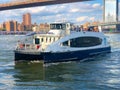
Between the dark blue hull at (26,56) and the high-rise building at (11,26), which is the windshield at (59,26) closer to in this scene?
the dark blue hull at (26,56)

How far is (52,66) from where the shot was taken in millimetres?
25188

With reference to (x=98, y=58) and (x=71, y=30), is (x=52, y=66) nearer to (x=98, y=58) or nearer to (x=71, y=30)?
(x=71, y=30)

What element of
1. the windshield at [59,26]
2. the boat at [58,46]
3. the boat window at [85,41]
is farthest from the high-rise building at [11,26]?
the windshield at [59,26]

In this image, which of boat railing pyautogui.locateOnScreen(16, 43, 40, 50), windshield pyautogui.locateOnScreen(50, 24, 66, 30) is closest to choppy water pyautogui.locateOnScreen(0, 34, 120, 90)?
boat railing pyautogui.locateOnScreen(16, 43, 40, 50)

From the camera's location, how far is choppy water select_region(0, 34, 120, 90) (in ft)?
58.5

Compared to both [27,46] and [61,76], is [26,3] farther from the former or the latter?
[61,76]

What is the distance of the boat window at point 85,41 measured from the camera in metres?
28.0

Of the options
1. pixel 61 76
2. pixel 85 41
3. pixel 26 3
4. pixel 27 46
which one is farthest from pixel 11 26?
pixel 61 76

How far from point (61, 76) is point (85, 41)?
9.05 m

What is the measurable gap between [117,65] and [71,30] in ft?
15.9

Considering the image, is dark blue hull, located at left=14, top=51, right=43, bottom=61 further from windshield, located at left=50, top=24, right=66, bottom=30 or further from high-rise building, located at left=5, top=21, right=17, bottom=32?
high-rise building, located at left=5, top=21, right=17, bottom=32

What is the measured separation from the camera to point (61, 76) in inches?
830

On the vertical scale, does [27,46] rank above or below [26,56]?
above

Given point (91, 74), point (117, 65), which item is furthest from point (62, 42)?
point (91, 74)
